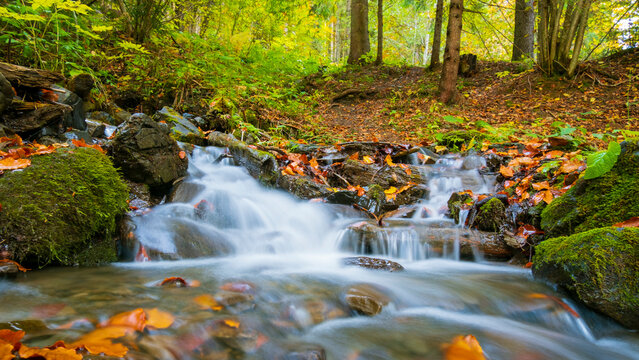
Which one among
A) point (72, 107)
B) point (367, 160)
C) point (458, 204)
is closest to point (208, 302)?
point (458, 204)

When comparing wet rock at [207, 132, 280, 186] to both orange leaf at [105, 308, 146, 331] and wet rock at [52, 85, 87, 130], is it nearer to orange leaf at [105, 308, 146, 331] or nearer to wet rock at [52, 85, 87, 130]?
wet rock at [52, 85, 87, 130]

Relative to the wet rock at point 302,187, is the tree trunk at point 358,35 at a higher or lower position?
higher

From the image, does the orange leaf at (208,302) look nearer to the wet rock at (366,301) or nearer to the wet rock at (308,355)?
the wet rock at (308,355)

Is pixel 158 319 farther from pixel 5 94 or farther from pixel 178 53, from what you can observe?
pixel 178 53

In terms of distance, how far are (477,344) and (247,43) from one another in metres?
10.5

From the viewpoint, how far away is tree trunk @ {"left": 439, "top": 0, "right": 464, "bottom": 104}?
899 cm

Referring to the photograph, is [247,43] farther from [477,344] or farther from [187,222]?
[477,344]

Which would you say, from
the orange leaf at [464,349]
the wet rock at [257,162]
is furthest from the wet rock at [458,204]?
the wet rock at [257,162]

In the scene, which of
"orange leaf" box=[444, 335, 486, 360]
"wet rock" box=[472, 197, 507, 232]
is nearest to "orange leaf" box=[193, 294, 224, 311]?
"orange leaf" box=[444, 335, 486, 360]

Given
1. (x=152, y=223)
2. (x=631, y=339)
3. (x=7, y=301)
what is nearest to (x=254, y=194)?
(x=152, y=223)

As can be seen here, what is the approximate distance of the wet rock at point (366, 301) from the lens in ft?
8.16

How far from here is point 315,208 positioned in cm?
510

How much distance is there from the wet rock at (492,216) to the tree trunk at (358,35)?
12.1 m

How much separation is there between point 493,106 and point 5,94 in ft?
33.4
